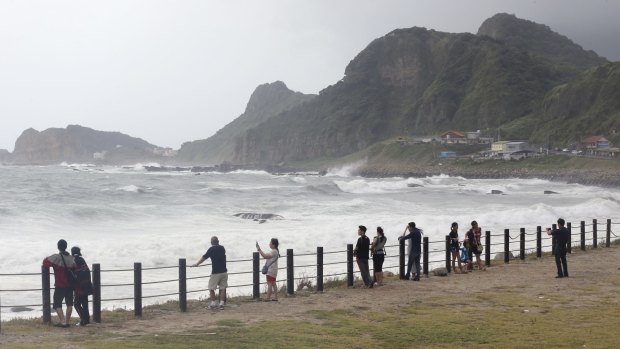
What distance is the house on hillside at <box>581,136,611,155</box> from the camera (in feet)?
393

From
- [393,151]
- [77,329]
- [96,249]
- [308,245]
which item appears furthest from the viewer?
[393,151]

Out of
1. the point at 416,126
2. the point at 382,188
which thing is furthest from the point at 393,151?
the point at 382,188

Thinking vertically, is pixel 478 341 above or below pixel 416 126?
below

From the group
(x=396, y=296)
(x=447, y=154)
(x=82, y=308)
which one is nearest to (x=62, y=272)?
(x=82, y=308)

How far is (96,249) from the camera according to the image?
23078 mm

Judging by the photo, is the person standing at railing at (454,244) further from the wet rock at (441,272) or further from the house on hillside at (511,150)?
the house on hillside at (511,150)

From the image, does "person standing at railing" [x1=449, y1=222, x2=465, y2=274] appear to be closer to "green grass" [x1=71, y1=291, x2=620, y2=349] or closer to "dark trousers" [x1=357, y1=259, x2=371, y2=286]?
"dark trousers" [x1=357, y1=259, x2=371, y2=286]

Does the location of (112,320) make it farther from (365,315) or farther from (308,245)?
(308,245)

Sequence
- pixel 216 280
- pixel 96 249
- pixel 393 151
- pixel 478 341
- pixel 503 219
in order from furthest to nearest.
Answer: pixel 393 151
pixel 503 219
pixel 96 249
pixel 216 280
pixel 478 341

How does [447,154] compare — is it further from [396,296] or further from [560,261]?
[396,296]

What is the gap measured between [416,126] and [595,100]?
61.5 meters

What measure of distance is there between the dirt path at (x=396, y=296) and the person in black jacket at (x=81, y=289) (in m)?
0.27

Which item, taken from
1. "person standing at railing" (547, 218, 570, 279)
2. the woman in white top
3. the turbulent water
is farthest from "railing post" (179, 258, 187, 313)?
"person standing at railing" (547, 218, 570, 279)

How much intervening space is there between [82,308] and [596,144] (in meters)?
125
